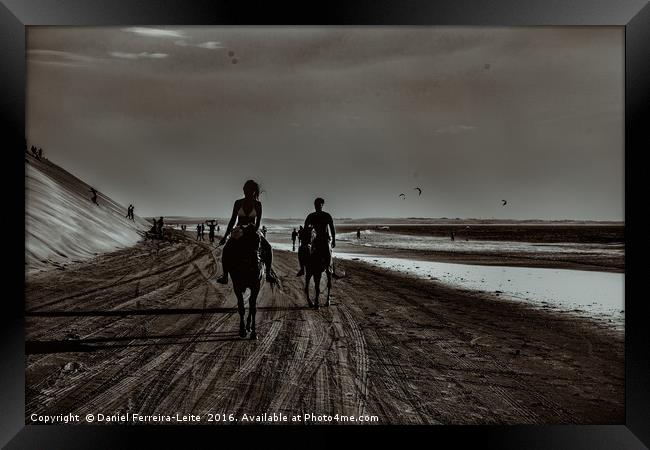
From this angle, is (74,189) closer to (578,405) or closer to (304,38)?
(304,38)

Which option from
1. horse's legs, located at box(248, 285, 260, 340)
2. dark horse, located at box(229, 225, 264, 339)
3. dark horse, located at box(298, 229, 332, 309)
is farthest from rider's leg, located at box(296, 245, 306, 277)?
horse's legs, located at box(248, 285, 260, 340)

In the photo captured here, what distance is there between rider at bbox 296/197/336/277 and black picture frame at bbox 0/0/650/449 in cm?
243

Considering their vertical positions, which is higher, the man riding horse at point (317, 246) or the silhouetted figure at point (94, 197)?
the silhouetted figure at point (94, 197)

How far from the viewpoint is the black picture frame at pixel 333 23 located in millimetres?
4461

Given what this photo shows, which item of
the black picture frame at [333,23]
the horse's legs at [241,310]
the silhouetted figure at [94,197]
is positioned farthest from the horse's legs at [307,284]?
the silhouetted figure at [94,197]

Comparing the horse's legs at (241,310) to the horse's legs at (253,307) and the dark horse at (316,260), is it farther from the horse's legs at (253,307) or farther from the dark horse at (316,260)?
the dark horse at (316,260)

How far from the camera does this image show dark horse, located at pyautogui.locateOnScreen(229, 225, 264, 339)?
5055 mm

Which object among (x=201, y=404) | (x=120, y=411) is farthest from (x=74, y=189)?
(x=201, y=404)

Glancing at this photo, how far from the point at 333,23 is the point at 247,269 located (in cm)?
350

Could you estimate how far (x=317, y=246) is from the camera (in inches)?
217

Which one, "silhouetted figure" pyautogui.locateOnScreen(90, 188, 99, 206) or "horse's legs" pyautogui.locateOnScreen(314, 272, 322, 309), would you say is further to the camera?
"horse's legs" pyautogui.locateOnScreen(314, 272, 322, 309)

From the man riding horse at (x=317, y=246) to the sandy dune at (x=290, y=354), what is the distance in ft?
0.97

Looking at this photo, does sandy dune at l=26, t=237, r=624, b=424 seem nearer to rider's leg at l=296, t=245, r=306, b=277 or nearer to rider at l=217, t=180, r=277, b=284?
rider's leg at l=296, t=245, r=306, b=277

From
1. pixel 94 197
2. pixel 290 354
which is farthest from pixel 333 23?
pixel 94 197
